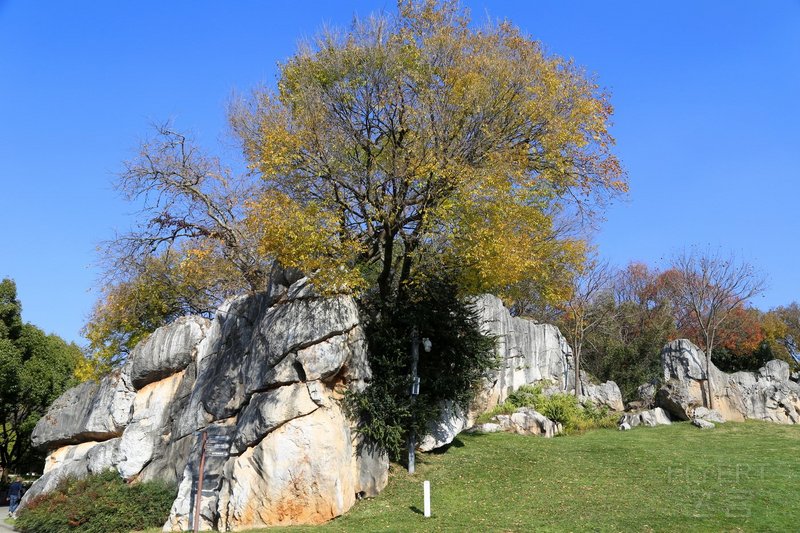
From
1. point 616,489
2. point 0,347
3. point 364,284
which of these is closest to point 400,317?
point 364,284

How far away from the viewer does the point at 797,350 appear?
163ft

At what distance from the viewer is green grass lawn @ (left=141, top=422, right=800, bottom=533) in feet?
48.8

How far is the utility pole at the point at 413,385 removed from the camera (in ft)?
62.9

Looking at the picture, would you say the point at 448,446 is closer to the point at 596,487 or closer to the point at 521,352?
the point at 596,487

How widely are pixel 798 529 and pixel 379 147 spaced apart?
48.6 feet

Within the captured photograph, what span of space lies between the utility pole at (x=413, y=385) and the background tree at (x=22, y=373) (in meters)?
25.9

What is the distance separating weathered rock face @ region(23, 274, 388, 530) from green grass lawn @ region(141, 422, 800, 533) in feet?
3.36

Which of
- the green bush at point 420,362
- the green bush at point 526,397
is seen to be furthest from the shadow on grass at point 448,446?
the green bush at point 526,397

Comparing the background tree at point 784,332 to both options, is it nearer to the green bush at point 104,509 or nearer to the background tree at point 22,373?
the green bush at point 104,509

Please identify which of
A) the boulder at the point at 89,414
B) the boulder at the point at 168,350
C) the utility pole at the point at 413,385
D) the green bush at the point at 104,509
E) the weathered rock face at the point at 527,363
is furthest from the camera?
the weathered rock face at the point at 527,363

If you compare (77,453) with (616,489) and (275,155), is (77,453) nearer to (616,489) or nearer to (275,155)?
(275,155)

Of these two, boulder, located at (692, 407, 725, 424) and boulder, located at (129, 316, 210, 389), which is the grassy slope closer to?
boulder, located at (692, 407, 725, 424)

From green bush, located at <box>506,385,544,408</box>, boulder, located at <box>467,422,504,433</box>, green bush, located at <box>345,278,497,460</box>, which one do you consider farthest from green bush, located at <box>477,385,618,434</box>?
green bush, located at <box>345,278,497,460</box>

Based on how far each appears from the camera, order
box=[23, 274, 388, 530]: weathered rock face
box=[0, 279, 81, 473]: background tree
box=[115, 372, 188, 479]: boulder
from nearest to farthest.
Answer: box=[23, 274, 388, 530]: weathered rock face → box=[115, 372, 188, 479]: boulder → box=[0, 279, 81, 473]: background tree
